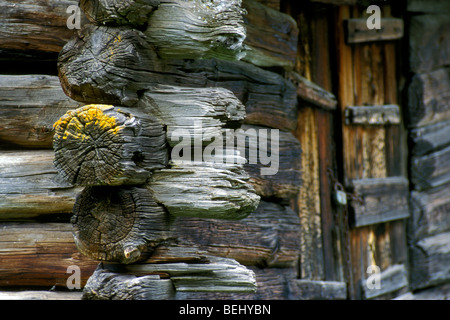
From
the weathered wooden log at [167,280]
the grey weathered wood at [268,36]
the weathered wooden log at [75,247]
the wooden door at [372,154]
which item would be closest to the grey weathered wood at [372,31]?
the wooden door at [372,154]

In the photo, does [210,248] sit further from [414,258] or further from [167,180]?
[414,258]

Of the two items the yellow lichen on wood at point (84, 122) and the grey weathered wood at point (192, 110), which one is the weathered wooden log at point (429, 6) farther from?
the yellow lichen on wood at point (84, 122)

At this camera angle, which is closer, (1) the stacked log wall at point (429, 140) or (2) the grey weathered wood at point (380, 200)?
(2) the grey weathered wood at point (380, 200)

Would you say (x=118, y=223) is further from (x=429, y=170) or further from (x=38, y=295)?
(x=429, y=170)

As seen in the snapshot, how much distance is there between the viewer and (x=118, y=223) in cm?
221

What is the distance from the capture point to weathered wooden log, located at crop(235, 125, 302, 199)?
3020mm

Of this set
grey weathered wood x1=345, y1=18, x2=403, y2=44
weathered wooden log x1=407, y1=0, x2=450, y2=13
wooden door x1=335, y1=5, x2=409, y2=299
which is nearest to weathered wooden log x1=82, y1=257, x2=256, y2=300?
wooden door x1=335, y1=5, x2=409, y2=299

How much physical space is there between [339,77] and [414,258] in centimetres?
177

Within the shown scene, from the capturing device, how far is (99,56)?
220 cm

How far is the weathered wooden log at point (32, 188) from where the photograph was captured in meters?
2.76

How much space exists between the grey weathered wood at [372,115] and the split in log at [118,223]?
236 centimetres

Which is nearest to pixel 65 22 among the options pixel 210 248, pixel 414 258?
pixel 210 248

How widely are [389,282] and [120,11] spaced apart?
3.25m

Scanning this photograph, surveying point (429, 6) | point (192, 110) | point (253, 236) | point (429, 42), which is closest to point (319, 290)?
point (253, 236)
